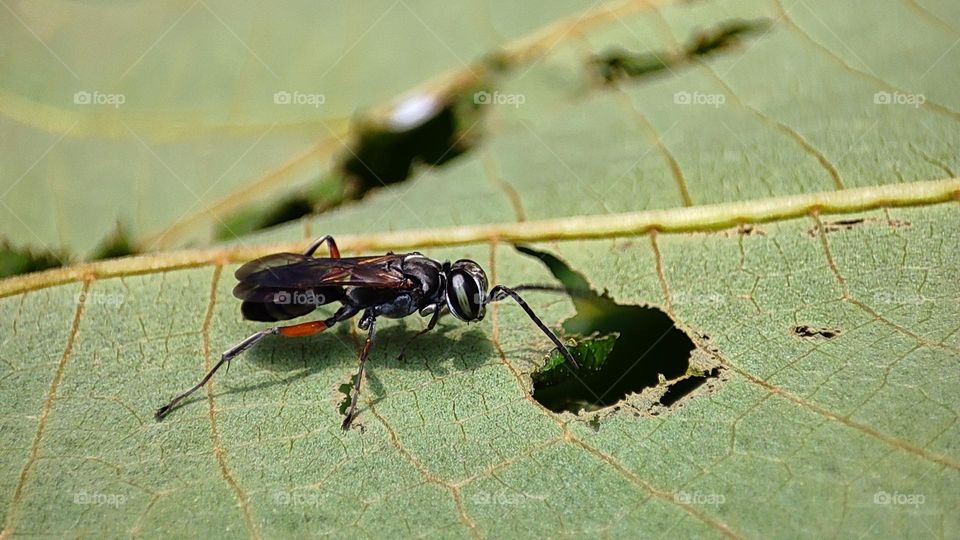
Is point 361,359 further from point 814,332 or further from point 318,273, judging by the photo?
point 814,332

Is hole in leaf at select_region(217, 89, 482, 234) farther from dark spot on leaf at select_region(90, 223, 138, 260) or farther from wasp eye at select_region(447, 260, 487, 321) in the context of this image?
wasp eye at select_region(447, 260, 487, 321)

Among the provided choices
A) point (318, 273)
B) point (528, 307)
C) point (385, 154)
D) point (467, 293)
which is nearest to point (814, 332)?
point (528, 307)

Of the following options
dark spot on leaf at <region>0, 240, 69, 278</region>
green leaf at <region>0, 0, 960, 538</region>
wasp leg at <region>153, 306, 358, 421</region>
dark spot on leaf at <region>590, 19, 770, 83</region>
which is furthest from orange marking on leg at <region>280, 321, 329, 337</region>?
dark spot on leaf at <region>590, 19, 770, 83</region>

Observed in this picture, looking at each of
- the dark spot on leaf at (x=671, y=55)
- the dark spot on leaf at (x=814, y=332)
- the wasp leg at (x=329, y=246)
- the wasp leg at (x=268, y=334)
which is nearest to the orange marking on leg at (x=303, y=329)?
the wasp leg at (x=268, y=334)

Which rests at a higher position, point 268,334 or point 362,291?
point 362,291

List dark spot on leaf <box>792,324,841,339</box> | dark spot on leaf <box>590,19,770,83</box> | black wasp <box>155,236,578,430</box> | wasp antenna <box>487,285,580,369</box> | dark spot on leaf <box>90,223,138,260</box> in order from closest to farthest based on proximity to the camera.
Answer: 1. dark spot on leaf <box>792,324,841,339</box>
2. wasp antenna <box>487,285,580,369</box>
3. black wasp <box>155,236,578,430</box>
4. dark spot on leaf <box>90,223,138,260</box>
5. dark spot on leaf <box>590,19,770,83</box>

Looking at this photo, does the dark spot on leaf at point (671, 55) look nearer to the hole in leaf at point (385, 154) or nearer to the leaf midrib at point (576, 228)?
the hole in leaf at point (385, 154)

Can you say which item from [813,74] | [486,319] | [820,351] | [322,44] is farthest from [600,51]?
[820,351]

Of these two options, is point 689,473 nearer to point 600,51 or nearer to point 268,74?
point 600,51
